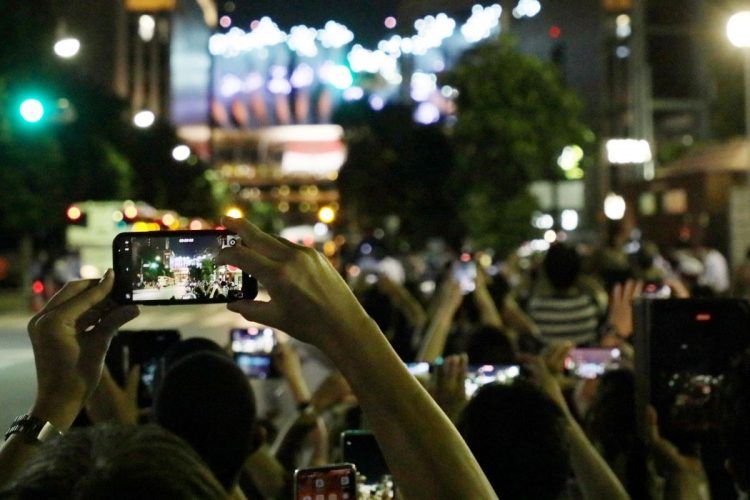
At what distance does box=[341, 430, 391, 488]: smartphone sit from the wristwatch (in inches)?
57.0

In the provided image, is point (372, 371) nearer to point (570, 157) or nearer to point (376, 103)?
point (570, 157)

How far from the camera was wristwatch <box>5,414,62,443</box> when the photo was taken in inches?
80.3

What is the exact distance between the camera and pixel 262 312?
181 centimetres

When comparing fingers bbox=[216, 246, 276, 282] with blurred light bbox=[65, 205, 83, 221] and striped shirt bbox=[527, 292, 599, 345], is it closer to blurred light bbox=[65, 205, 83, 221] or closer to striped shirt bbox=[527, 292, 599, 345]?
striped shirt bbox=[527, 292, 599, 345]

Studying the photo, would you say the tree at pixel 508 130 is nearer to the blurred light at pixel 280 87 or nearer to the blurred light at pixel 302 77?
the blurred light at pixel 280 87

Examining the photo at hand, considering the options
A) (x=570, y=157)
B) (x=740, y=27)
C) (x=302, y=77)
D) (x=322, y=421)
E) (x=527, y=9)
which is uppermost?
(x=302, y=77)

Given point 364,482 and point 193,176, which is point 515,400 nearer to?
point 364,482

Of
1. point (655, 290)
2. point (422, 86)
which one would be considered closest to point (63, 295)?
point (655, 290)

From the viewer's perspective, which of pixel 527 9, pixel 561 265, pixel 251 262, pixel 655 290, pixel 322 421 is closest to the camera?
pixel 251 262

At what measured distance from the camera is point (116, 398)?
3.49m

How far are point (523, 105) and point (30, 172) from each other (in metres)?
17.5

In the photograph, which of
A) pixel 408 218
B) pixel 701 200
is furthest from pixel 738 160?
pixel 408 218

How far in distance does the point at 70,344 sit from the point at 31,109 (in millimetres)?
12972

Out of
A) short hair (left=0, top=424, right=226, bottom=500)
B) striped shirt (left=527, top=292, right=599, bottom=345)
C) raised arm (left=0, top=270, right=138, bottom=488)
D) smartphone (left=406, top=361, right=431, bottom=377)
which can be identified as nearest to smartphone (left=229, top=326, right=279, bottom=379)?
smartphone (left=406, top=361, right=431, bottom=377)
